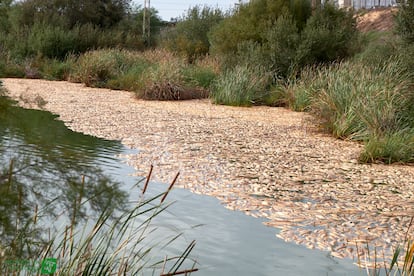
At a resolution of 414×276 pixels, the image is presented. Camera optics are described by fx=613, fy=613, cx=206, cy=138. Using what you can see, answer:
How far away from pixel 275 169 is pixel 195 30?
19.8 m

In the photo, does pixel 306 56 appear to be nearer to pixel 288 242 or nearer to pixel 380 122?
pixel 380 122

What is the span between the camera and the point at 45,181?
12.5 feet

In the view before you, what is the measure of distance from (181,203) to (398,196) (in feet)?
6.87

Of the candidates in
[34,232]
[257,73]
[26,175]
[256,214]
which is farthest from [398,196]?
[257,73]

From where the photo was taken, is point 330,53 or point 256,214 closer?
point 256,214

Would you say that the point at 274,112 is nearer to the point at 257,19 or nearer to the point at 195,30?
the point at 257,19

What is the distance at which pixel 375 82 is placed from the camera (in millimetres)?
9594

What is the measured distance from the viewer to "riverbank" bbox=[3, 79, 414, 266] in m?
4.75

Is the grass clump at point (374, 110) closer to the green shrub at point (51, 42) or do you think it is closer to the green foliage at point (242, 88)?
the green foliage at point (242, 88)

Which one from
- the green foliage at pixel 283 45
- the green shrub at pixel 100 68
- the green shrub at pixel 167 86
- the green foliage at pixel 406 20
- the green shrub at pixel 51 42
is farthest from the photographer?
the green shrub at pixel 51 42

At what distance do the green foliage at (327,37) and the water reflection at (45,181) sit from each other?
750 centimetres

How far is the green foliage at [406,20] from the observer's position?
10.5 metres

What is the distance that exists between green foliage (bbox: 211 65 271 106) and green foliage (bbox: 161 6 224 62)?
9516 millimetres

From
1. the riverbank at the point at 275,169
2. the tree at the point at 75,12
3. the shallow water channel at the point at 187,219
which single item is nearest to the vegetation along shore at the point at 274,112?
the riverbank at the point at 275,169
